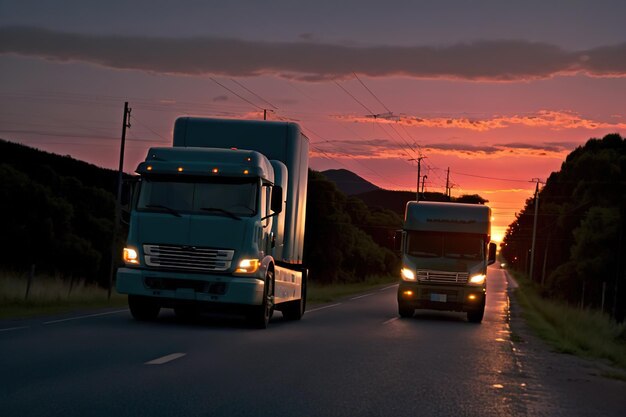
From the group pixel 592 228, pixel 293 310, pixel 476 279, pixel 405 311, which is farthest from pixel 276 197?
pixel 592 228

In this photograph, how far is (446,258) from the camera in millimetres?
28391

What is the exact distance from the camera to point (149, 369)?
446 inches

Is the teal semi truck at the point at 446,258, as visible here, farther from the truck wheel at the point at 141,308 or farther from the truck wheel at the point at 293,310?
the truck wheel at the point at 141,308

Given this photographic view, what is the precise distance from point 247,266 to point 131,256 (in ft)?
7.07

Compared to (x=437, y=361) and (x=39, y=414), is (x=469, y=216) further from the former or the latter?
(x=39, y=414)

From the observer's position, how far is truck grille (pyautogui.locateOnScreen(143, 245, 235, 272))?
60.1ft

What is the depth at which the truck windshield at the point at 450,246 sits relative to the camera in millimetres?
28453

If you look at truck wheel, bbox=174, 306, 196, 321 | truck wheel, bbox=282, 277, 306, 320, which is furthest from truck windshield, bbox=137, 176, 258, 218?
truck wheel, bbox=282, 277, 306, 320

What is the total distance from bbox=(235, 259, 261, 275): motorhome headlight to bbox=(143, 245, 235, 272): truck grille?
202 millimetres

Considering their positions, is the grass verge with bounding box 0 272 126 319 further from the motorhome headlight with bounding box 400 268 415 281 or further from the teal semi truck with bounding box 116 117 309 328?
the motorhome headlight with bounding box 400 268 415 281

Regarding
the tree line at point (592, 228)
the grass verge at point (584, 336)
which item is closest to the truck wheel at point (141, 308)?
the grass verge at point (584, 336)

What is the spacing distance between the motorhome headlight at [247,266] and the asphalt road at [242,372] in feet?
3.54

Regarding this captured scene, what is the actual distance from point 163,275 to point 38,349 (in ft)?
17.7

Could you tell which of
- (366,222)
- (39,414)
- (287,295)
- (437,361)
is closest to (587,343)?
(287,295)
